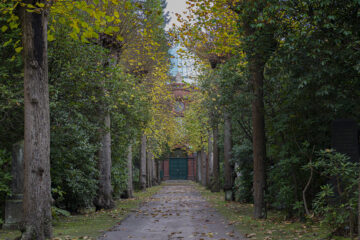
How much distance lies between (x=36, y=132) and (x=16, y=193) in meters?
3.37

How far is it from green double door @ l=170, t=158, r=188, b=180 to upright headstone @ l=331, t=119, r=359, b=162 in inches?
2329

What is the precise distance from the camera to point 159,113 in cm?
3159

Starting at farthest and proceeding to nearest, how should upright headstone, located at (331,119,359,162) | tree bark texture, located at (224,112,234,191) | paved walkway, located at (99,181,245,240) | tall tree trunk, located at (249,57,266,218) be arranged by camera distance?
tree bark texture, located at (224,112,234,191) < tall tree trunk, located at (249,57,266,218) < upright headstone, located at (331,119,359,162) < paved walkway, located at (99,181,245,240)

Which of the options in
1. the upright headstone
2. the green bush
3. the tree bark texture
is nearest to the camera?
the green bush

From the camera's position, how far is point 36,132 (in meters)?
8.57

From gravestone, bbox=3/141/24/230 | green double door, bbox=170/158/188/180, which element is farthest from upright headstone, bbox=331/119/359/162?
green double door, bbox=170/158/188/180

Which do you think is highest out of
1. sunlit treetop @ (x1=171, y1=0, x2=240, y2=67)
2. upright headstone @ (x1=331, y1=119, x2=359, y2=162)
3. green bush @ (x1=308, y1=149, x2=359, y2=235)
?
sunlit treetop @ (x1=171, y1=0, x2=240, y2=67)

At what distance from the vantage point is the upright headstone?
35.0 feet

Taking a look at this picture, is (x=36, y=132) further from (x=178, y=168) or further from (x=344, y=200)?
(x=178, y=168)

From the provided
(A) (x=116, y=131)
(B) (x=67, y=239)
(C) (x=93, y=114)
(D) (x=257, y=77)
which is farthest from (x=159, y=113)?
(B) (x=67, y=239)

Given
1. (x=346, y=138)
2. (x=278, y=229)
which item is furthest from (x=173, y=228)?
(x=346, y=138)

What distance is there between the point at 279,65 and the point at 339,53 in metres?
1.73

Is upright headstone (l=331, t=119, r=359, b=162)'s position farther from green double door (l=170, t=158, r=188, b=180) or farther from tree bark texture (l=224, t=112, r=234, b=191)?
green double door (l=170, t=158, r=188, b=180)

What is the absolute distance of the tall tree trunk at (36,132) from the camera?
842 cm
